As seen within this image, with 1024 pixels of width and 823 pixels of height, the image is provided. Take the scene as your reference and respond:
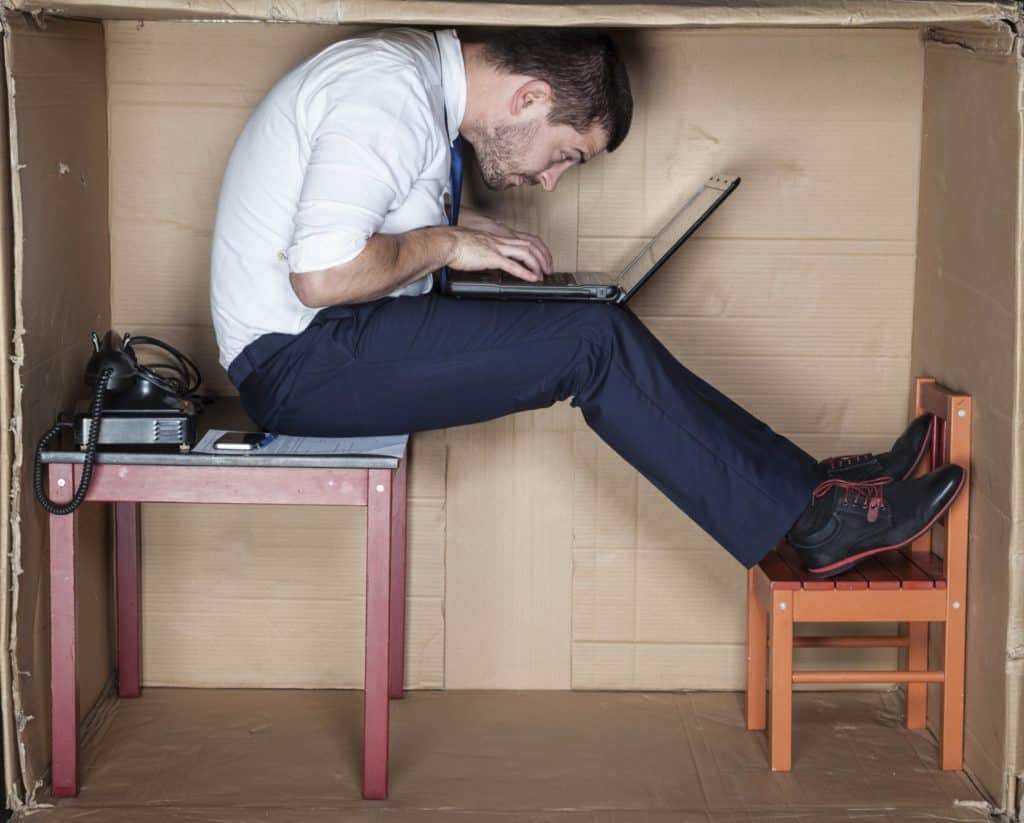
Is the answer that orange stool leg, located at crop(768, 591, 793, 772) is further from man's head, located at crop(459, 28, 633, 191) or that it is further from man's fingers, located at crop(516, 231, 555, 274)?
man's head, located at crop(459, 28, 633, 191)

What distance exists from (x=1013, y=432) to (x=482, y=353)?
784 mm

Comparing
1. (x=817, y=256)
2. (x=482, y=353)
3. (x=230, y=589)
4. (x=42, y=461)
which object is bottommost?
(x=230, y=589)

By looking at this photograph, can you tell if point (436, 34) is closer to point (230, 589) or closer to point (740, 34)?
point (740, 34)

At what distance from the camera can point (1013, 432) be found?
→ 6.64 feet

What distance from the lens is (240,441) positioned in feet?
6.82

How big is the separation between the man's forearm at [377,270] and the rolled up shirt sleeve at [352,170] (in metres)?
0.02

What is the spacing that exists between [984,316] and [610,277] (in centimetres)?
62

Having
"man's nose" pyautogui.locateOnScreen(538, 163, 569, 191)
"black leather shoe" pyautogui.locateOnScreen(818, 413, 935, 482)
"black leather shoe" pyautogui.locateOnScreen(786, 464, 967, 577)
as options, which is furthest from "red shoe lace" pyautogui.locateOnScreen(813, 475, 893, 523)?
"man's nose" pyautogui.locateOnScreen(538, 163, 569, 191)

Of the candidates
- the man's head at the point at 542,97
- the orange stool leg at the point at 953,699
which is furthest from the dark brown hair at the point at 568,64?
the orange stool leg at the point at 953,699

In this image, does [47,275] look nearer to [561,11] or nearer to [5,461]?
[5,461]

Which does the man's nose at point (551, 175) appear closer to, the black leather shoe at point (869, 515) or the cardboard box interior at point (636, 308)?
the cardboard box interior at point (636, 308)

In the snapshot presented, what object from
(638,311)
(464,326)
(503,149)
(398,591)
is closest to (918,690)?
(638,311)

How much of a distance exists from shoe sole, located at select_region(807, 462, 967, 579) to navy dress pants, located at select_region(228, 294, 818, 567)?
15 centimetres

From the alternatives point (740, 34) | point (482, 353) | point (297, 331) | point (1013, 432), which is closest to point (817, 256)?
point (740, 34)
